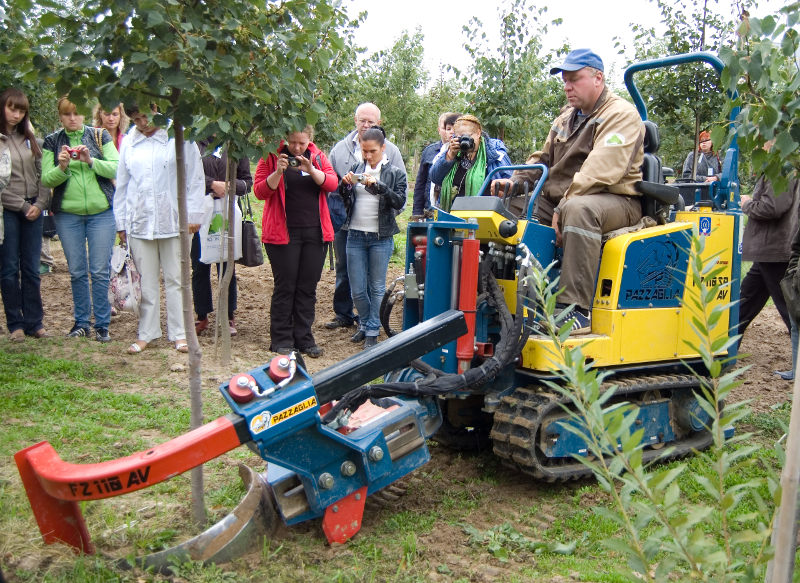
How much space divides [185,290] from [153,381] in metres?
2.66

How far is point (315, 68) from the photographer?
12.4ft

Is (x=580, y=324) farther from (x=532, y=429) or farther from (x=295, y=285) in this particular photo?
(x=295, y=285)

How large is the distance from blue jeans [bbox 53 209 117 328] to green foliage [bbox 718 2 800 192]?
593 cm

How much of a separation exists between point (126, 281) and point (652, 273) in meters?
4.53

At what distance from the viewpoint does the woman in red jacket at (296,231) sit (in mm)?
6805

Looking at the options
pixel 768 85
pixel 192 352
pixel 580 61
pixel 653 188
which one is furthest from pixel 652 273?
pixel 192 352

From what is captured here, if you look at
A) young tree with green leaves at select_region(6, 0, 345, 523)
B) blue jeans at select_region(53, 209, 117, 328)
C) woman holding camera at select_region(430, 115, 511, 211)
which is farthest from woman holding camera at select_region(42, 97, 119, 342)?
young tree with green leaves at select_region(6, 0, 345, 523)

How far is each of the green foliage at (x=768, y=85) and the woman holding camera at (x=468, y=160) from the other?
399cm

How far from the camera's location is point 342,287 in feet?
27.1

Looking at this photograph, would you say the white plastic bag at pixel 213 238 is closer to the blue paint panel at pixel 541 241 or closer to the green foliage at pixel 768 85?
the blue paint panel at pixel 541 241

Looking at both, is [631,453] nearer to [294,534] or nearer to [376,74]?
[294,534]

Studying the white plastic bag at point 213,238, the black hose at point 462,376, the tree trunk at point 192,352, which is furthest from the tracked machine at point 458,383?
the white plastic bag at point 213,238

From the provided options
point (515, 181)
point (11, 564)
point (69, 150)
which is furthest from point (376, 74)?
point (11, 564)

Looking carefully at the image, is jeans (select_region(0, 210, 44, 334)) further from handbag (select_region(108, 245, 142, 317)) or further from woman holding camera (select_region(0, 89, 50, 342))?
handbag (select_region(108, 245, 142, 317))
